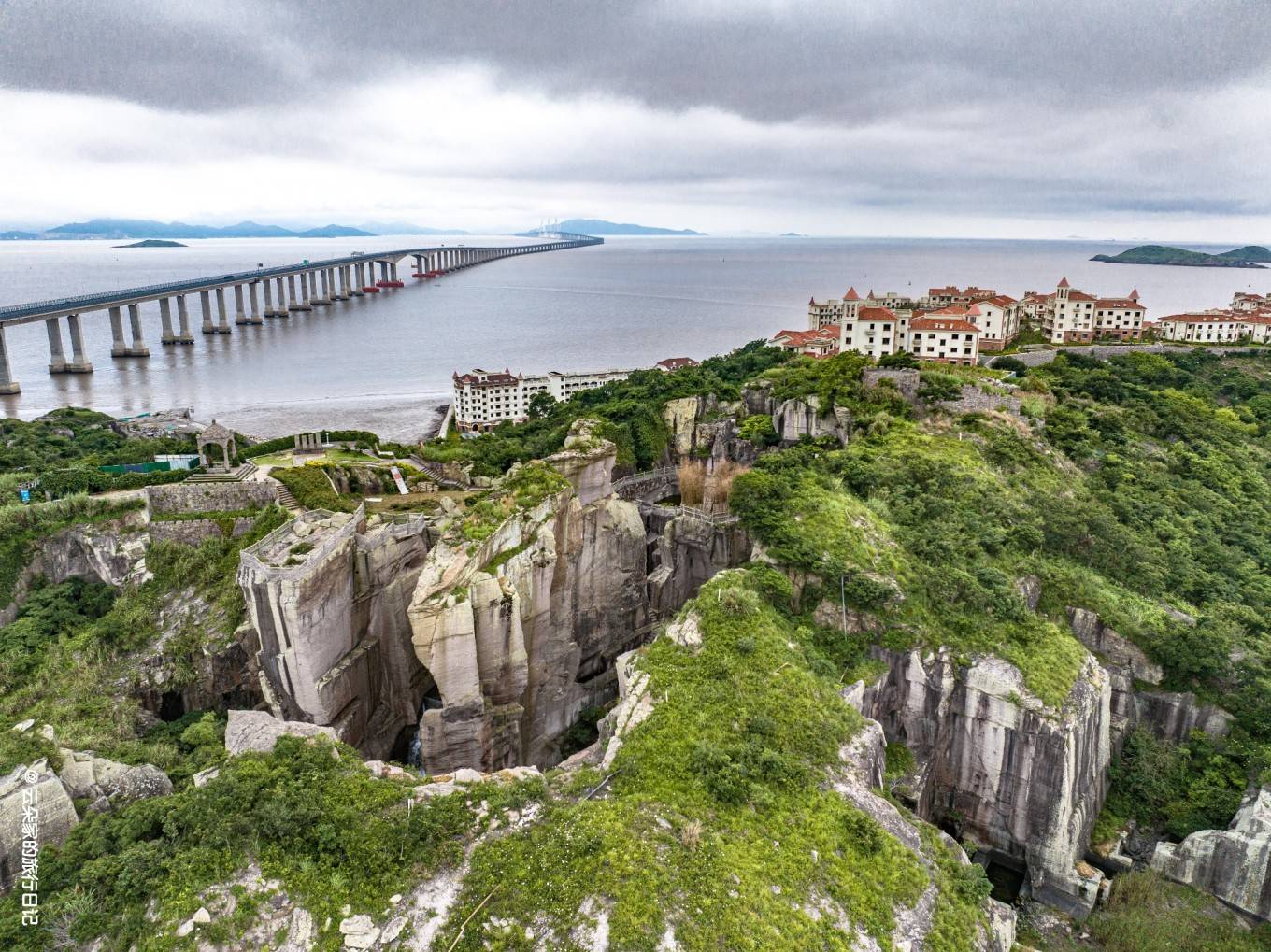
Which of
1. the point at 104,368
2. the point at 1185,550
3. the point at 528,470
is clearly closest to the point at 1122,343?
the point at 1185,550

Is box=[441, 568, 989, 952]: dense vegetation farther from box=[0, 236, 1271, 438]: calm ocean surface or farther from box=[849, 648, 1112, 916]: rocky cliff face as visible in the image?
box=[0, 236, 1271, 438]: calm ocean surface

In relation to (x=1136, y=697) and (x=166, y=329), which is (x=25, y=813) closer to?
(x=1136, y=697)

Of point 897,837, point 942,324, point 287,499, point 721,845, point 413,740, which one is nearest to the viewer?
point 721,845

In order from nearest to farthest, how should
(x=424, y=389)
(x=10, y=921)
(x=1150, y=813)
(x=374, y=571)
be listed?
(x=10, y=921) → (x=1150, y=813) → (x=374, y=571) → (x=424, y=389)

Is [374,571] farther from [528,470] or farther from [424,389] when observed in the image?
[424,389]

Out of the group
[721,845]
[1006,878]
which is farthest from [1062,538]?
[721,845]
